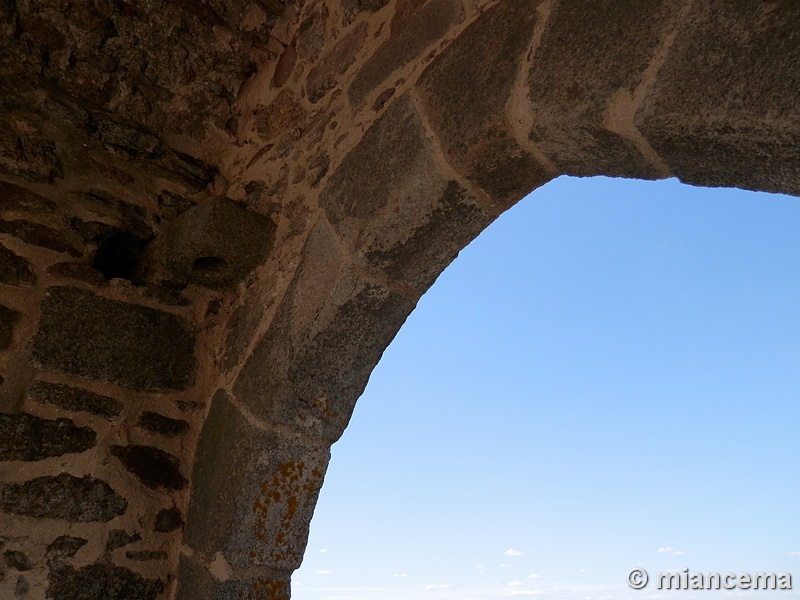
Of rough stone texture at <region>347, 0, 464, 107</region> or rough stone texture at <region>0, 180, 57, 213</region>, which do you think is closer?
rough stone texture at <region>347, 0, 464, 107</region>

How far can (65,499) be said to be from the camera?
1.84 meters

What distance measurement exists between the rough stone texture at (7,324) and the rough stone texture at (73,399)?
14 cm

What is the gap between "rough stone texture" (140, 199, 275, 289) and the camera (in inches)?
82.8

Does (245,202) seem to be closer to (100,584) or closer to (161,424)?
(161,424)

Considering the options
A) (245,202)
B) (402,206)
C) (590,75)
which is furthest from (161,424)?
(590,75)

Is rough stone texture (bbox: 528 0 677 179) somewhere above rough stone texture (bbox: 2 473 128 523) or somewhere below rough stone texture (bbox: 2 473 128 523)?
above

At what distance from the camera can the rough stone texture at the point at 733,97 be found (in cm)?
99

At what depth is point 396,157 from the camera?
1651mm

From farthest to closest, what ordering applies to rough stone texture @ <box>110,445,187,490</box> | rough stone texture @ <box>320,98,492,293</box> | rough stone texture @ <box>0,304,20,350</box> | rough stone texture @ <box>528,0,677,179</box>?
rough stone texture @ <box>110,445,187,490</box>, rough stone texture @ <box>0,304,20,350</box>, rough stone texture @ <box>320,98,492,293</box>, rough stone texture @ <box>528,0,677,179</box>

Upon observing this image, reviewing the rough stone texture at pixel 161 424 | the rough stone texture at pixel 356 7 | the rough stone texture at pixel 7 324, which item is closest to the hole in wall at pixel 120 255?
the rough stone texture at pixel 7 324

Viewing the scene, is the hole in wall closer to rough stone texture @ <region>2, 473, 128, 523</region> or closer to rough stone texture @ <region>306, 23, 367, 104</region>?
rough stone texture @ <region>2, 473, 128, 523</region>

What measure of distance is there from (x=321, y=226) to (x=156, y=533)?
3.36ft

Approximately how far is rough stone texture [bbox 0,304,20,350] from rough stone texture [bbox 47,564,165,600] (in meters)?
0.63

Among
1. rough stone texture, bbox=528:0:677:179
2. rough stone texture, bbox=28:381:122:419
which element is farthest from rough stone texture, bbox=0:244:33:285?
rough stone texture, bbox=528:0:677:179
